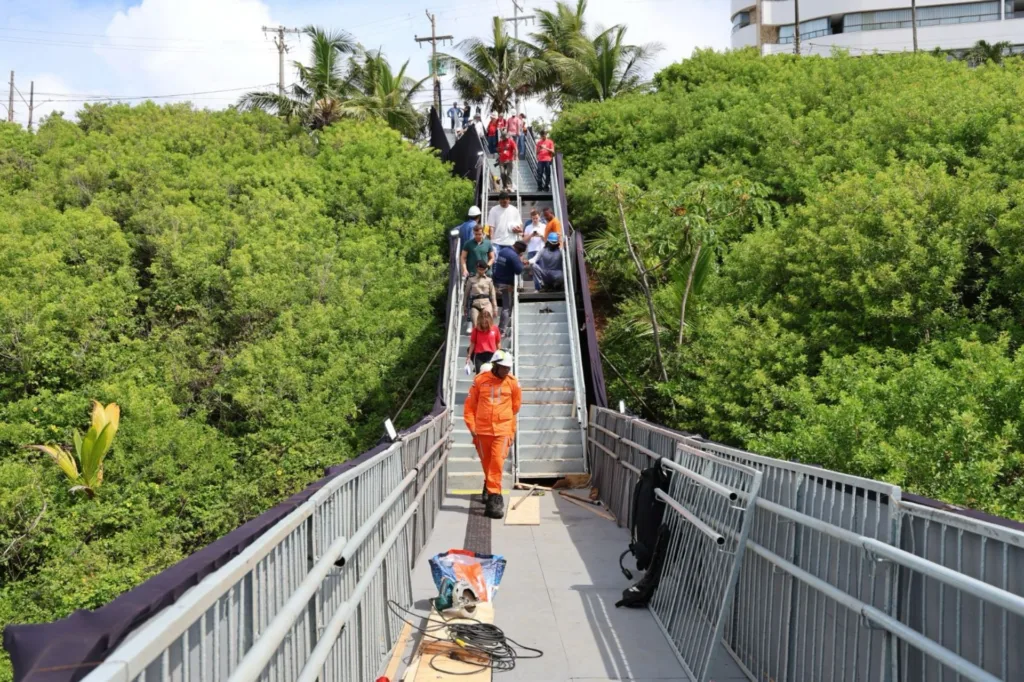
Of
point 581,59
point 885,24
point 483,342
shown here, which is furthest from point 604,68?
→ point 885,24

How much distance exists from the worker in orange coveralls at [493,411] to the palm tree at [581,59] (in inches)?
1075

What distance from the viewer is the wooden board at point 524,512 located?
10547 mm

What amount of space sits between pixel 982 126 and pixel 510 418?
14541mm

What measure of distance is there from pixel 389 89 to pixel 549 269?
29240mm

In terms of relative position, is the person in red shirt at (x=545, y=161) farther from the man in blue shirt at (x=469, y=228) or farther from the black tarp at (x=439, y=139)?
the man in blue shirt at (x=469, y=228)

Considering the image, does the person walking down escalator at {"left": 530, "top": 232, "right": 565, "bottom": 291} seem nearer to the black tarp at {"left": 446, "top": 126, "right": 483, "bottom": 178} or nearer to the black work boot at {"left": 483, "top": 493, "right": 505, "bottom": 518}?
the black work boot at {"left": 483, "top": 493, "right": 505, "bottom": 518}

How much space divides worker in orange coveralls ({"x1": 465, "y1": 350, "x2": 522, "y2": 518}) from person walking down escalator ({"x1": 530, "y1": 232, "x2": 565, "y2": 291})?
745 centimetres

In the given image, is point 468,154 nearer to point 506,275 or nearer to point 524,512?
point 506,275

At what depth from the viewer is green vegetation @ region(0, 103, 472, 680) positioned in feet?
50.8

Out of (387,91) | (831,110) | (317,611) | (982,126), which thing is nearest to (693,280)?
(982,126)

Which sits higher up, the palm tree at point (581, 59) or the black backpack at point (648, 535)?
the palm tree at point (581, 59)

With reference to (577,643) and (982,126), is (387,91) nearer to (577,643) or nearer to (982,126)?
(982,126)

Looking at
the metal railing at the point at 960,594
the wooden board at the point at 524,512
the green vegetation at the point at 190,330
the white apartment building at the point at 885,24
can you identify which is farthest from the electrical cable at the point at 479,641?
the white apartment building at the point at 885,24

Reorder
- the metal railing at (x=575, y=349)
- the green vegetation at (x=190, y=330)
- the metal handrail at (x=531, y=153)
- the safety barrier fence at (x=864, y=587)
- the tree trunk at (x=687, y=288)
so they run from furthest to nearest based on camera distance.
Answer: the metal handrail at (x=531, y=153)
the tree trunk at (x=687, y=288)
the green vegetation at (x=190, y=330)
the metal railing at (x=575, y=349)
the safety barrier fence at (x=864, y=587)
